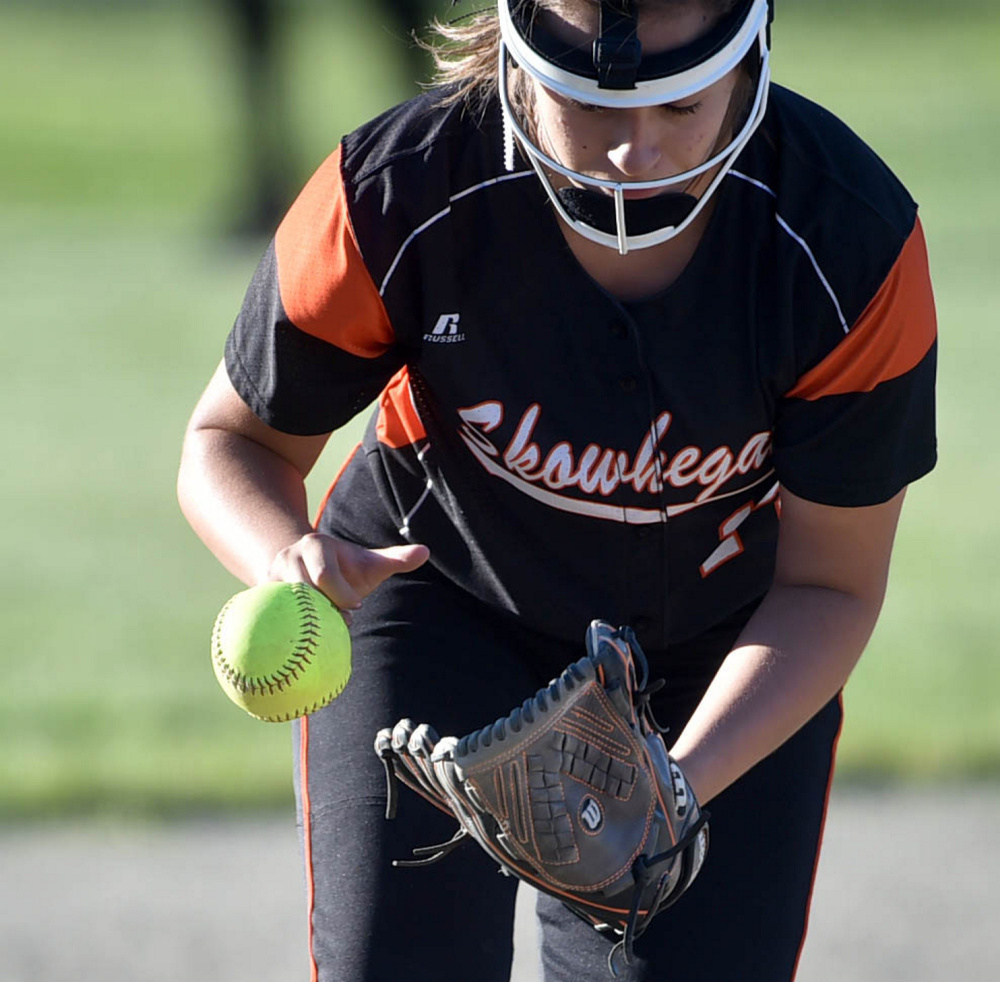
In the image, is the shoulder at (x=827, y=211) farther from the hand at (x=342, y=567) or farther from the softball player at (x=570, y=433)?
the hand at (x=342, y=567)

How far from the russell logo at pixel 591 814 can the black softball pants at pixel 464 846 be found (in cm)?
36

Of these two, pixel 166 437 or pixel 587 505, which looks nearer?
pixel 587 505

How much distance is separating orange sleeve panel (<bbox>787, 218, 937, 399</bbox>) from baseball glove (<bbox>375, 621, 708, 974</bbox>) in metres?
0.49

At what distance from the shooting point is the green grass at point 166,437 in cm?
509

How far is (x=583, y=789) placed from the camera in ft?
7.28

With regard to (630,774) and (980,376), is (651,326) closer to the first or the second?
(630,774)

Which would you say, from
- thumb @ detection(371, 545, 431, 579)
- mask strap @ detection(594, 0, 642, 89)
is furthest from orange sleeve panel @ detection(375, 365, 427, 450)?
mask strap @ detection(594, 0, 642, 89)

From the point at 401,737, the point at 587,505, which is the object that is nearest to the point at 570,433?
the point at 587,505

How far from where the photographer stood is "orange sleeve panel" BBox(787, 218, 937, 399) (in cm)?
240

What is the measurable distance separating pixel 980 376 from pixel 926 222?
19.7ft

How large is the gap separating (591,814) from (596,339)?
2.32 feet

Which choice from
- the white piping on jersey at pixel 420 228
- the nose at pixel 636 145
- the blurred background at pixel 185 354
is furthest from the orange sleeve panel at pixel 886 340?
the blurred background at pixel 185 354

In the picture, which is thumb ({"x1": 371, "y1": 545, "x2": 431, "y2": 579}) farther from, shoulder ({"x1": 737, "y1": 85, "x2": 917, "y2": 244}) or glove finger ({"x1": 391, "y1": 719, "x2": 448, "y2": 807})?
shoulder ({"x1": 737, "y1": 85, "x2": 917, "y2": 244})

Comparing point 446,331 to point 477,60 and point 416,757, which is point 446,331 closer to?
point 477,60
